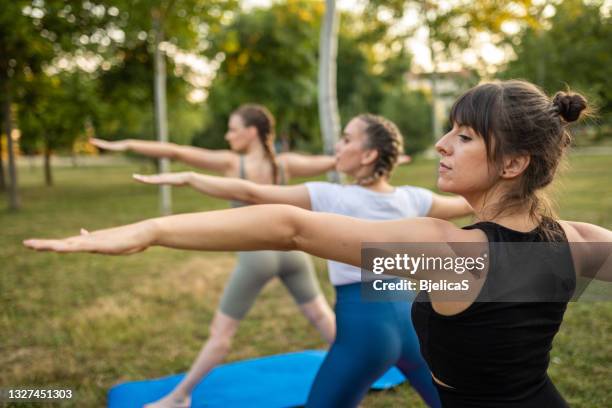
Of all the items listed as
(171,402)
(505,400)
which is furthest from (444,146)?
(171,402)

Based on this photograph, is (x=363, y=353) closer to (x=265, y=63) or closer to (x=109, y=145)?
(x=109, y=145)

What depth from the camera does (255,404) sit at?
13.0 ft

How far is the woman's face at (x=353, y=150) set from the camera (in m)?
3.00

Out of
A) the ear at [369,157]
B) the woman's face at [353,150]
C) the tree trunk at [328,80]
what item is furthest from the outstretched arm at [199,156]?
the tree trunk at [328,80]

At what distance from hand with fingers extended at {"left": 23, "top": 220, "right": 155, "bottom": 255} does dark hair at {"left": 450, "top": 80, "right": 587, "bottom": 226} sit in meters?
0.98

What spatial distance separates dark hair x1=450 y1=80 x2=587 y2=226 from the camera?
5.16 ft

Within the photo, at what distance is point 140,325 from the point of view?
6000mm

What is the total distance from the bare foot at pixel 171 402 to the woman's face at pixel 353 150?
209 cm

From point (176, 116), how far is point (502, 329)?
91.4 ft

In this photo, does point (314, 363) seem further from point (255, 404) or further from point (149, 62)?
point (149, 62)

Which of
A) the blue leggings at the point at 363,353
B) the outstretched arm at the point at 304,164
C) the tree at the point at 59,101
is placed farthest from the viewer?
the tree at the point at 59,101

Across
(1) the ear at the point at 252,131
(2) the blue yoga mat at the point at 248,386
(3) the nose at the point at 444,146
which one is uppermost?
(1) the ear at the point at 252,131

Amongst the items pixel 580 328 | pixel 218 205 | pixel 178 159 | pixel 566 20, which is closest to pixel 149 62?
pixel 218 205

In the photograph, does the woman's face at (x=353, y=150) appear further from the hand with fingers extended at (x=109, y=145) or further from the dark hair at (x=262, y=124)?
the hand with fingers extended at (x=109, y=145)
